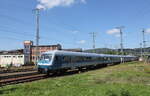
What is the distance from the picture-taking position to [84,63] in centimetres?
3709

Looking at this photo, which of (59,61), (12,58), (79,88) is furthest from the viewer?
(12,58)

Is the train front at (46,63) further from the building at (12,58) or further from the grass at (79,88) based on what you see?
the building at (12,58)

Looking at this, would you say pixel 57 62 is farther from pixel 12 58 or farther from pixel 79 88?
pixel 12 58

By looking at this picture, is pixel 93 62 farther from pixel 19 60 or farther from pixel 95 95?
pixel 19 60

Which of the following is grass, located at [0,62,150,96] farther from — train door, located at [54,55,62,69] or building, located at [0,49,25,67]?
building, located at [0,49,25,67]

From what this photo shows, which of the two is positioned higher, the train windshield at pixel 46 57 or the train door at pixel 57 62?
the train windshield at pixel 46 57

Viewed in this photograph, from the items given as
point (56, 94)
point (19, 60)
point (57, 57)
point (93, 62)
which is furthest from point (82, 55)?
point (19, 60)

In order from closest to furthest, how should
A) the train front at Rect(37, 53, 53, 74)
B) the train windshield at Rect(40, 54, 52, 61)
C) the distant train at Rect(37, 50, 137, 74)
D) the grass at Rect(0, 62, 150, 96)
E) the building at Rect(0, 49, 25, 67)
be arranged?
the grass at Rect(0, 62, 150, 96), the train front at Rect(37, 53, 53, 74), the distant train at Rect(37, 50, 137, 74), the train windshield at Rect(40, 54, 52, 61), the building at Rect(0, 49, 25, 67)

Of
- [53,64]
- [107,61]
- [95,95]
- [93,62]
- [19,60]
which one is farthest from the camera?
[19,60]

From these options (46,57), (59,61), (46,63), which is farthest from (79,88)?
(46,57)

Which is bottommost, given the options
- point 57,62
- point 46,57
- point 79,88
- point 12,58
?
point 79,88

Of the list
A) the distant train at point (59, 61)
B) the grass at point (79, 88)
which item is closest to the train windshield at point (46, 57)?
the distant train at point (59, 61)

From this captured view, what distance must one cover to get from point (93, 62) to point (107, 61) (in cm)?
1327

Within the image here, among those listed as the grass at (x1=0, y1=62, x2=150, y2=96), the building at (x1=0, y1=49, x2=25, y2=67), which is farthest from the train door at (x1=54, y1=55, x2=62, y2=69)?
the building at (x1=0, y1=49, x2=25, y2=67)
